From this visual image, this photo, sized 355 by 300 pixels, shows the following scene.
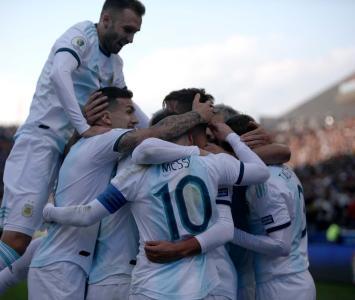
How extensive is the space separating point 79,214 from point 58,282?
1.80 feet

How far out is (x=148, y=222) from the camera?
4.24 m

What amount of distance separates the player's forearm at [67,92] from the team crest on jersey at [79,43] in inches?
8.9

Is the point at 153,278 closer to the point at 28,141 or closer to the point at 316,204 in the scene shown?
the point at 28,141

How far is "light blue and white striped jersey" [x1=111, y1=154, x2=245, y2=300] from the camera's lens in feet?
13.5

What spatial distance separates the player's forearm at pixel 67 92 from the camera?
4965 millimetres

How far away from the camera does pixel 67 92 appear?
5.02 metres

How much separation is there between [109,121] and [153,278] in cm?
127

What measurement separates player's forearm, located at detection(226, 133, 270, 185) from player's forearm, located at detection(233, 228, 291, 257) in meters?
0.52

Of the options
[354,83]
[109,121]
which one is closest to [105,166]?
[109,121]

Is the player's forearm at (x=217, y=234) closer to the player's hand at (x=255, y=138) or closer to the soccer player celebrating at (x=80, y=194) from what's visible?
the soccer player celebrating at (x=80, y=194)

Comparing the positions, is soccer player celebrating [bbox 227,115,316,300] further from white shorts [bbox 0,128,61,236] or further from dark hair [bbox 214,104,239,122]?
white shorts [bbox 0,128,61,236]

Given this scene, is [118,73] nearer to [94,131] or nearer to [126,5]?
[126,5]

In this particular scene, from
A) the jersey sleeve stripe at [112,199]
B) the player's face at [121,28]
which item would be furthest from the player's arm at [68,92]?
the jersey sleeve stripe at [112,199]

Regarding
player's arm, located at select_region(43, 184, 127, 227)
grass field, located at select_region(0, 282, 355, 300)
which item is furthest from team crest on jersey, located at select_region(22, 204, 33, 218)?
grass field, located at select_region(0, 282, 355, 300)
